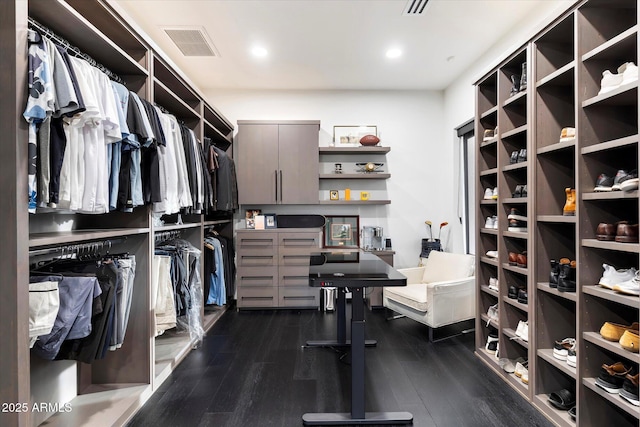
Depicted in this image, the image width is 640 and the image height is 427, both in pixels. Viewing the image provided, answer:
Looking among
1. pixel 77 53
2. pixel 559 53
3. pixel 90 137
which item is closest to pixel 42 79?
pixel 90 137

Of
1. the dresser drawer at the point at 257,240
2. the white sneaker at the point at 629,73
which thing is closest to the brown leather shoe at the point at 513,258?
the white sneaker at the point at 629,73

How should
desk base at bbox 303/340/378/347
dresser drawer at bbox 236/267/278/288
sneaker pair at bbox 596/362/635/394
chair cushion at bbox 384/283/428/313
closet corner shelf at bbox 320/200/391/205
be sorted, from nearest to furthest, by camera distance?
1. sneaker pair at bbox 596/362/635/394
2. desk base at bbox 303/340/378/347
3. chair cushion at bbox 384/283/428/313
4. dresser drawer at bbox 236/267/278/288
5. closet corner shelf at bbox 320/200/391/205

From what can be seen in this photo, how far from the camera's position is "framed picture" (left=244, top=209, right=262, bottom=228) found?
4.33 m

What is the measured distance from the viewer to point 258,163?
4.27 meters

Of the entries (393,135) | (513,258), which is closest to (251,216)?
(393,135)

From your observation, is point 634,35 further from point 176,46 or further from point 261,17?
point 176,46

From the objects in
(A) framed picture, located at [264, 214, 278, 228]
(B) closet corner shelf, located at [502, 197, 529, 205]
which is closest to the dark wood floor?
(B) closet corner shelf, located at [502, 197, 529, 205]

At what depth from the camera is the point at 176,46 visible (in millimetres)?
3354

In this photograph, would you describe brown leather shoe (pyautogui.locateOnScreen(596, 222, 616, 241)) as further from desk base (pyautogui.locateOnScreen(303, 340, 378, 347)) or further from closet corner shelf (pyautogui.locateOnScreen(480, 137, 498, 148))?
desk base (pyautogui.locateOnScreen(303, 340, 378, 347))

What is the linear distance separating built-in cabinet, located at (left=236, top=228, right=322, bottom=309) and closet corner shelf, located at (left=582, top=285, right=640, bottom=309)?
279 centimetres

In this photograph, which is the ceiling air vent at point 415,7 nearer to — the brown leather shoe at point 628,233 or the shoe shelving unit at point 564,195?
the shoe shelving unit at point 564,195

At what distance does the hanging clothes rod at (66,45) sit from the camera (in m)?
1.55

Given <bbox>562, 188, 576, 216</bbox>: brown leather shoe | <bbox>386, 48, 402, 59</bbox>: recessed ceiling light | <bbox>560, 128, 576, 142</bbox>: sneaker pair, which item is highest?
<bbox>386, 48, 402, 59</bbox>: recessed ceiling light

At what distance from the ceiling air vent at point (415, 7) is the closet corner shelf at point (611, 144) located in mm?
1706
